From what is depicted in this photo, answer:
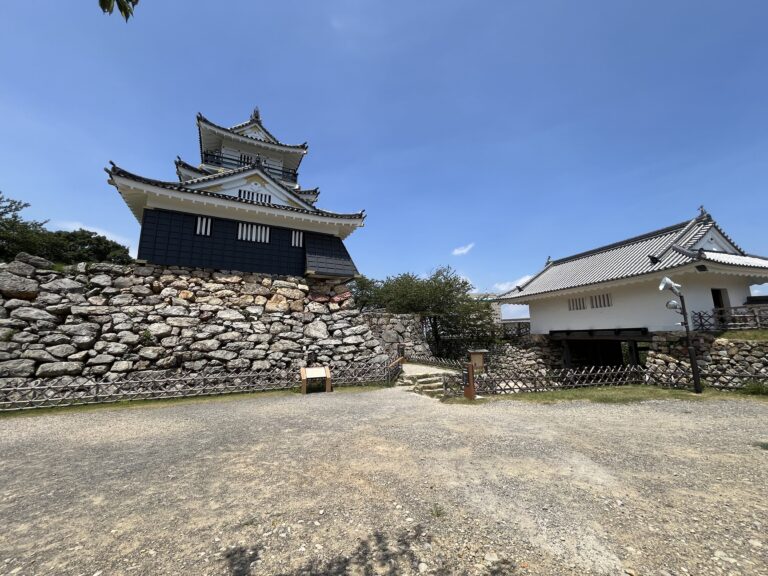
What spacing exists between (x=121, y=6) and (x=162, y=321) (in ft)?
41.8

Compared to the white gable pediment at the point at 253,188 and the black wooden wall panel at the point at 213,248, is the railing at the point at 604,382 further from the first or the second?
the white gable pediment at the point at 253,188

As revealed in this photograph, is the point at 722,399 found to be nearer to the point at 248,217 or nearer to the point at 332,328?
the point at 332,328

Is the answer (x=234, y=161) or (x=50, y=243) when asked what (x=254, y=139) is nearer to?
(x=234, y=161)

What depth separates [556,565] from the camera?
109 inches

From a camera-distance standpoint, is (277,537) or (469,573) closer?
(469,573)

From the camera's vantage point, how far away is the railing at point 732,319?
1319cm

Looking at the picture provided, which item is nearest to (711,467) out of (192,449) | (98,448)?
(192,449)

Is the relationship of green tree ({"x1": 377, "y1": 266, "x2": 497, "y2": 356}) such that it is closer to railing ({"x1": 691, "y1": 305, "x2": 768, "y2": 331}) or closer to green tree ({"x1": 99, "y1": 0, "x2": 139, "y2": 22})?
railing ({"x1": 691, "y1": 305, "x2": 768, "y2": 331})

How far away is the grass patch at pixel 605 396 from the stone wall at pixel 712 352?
3112mm

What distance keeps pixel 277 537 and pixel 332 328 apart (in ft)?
42.3

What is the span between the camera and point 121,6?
2.93 meters

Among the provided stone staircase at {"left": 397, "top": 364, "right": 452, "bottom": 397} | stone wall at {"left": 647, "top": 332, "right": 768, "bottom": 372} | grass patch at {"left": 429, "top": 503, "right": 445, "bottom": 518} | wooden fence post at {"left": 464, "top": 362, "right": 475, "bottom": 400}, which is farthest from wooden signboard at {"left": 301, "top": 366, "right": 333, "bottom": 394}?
stone wall at {"left": 647, "top": 332, "right": 768, "bottom": 372}

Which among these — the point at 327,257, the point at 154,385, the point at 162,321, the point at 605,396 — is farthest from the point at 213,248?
the point at 605,396

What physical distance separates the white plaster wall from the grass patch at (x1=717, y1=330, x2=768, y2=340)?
1435 millimetres
